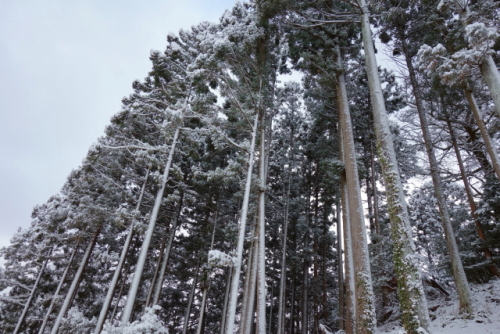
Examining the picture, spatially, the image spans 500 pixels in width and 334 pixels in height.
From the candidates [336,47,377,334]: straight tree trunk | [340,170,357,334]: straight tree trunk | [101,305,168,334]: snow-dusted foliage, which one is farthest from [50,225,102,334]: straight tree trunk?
[336,47,377,334]: straight tree trunk

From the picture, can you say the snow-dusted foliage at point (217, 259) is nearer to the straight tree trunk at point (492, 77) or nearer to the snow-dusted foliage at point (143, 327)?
the snow-dusted foliage at point (143, 327)

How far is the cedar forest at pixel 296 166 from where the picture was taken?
280 inches

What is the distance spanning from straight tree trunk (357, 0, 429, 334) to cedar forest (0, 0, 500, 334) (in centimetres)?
3

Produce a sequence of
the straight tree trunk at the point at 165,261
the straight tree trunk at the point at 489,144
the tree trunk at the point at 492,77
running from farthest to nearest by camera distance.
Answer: the straight tree trunk at the point at 165,261 < the straight tree trunk at the point at 489,144 < the tree trunk at the point at 492,77

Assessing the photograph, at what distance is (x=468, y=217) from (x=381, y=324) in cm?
629

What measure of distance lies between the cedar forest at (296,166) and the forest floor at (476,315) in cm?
33

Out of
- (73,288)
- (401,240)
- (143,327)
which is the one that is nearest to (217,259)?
(143,327)

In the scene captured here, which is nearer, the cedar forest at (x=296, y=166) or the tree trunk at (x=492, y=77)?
the tree trunk at (x=492, y=77)

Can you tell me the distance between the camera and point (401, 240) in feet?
17.6

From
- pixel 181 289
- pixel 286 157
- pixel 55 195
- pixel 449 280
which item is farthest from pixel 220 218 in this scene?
pixel 449 280

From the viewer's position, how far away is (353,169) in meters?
8.30

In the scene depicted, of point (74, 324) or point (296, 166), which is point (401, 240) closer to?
point (74, 324)

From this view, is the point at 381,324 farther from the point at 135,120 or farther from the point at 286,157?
the point at 135,120

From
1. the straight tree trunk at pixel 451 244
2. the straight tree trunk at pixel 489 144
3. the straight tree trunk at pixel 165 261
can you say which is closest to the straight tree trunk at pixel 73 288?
the straight tree trunk at pixel 165 261
